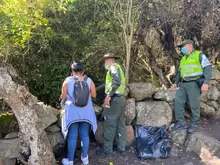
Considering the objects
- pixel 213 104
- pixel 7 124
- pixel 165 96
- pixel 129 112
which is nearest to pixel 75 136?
pixel 7 124

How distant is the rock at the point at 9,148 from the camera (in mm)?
4539

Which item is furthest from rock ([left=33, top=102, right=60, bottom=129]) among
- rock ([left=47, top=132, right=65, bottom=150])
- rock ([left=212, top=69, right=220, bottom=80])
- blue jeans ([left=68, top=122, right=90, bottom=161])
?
rock ([left=212, top=69, right=220, bottom=80])

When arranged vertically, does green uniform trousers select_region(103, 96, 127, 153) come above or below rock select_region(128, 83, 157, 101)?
below

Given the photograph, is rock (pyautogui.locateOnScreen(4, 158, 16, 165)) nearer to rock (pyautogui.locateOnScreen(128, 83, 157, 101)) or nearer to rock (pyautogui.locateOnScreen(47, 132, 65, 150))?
rock (pyautogui.locateOnScreen(47, 132, 65, 150))

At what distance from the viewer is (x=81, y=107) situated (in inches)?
178

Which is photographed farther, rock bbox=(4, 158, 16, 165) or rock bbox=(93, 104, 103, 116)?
rock bbox=(93, 104, 103, 116)

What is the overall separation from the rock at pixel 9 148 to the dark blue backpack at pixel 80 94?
1256mm

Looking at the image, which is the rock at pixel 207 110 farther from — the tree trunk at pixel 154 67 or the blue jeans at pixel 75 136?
the blue jeans at pixel 75 136

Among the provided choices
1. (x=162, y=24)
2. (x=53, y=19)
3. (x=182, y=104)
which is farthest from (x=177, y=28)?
(x=53, y=19)

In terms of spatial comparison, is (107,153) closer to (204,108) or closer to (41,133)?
(41,133)

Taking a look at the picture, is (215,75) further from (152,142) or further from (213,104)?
(152,142)

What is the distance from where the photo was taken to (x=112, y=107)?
16.5 ft

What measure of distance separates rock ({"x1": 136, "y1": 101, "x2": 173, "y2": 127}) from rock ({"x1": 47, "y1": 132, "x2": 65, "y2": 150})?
1631 millimetres

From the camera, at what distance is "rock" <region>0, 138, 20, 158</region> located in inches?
179
